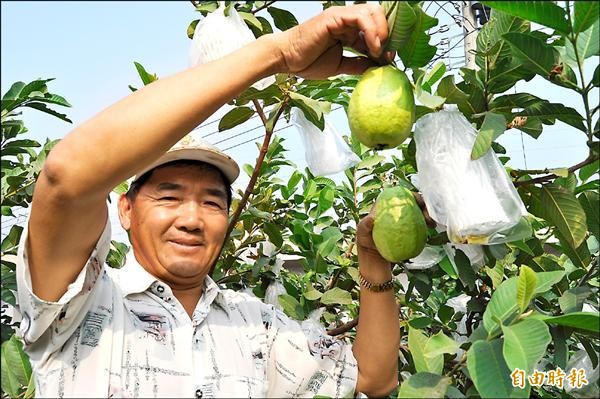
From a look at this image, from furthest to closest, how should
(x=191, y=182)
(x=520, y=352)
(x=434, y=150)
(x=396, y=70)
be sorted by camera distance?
(x=191, y=182) → (x=434, y=150) → (x=396, y=70) → (x=520, y=352)

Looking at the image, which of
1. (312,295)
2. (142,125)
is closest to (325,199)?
(312,295)

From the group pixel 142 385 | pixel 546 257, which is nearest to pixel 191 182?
pixel 142 385

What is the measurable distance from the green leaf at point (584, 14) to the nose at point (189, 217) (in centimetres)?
75

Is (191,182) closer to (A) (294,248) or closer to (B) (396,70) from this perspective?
(B) (396,70)

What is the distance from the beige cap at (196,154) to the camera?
133 centimetres

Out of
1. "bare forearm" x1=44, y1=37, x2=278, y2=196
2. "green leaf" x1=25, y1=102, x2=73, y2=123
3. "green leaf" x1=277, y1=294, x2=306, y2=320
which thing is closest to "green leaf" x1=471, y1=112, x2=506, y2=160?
"bare forearm" x1=44, y1=37, x2=278, y2=196

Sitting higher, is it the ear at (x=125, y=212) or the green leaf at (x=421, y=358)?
the ear at (x=125, y=212)

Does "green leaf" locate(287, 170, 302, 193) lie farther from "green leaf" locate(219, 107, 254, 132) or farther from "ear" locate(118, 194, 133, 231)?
"ear" locate(118, 194, 133, 231)

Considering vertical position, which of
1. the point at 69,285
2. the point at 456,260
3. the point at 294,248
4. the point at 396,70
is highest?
the point at 396,70

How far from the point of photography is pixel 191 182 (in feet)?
4.47

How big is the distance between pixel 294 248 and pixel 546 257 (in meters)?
0.92

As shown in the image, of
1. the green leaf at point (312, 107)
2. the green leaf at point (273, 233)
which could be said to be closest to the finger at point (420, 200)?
the green leaf at point (312, 107)

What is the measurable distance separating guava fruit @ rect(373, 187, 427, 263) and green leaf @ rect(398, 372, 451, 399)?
23 centimetres

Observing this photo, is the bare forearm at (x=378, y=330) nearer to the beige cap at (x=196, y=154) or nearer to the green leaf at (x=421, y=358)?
the green leaf at (x=421, y=358)
